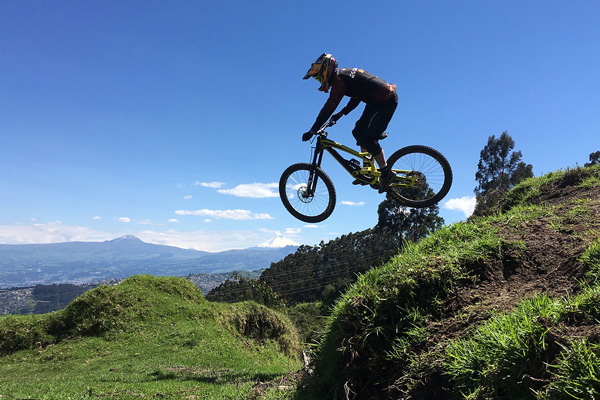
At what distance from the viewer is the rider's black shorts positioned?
22.9ft

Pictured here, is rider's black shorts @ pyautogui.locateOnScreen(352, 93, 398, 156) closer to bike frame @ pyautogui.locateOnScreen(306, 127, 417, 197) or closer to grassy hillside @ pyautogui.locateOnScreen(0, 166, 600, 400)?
bike frame @ pyautogui.locateOnScreen(306, 127, 417, 197)

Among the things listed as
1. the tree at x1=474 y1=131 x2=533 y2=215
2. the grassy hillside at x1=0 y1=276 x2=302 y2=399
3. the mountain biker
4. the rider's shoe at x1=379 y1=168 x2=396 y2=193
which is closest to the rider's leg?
the mountain biker

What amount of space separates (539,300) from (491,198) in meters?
8.03

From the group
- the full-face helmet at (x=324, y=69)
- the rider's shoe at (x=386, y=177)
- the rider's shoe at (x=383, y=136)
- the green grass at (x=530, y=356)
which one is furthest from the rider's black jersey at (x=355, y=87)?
the green grass at (x=530, y=356)

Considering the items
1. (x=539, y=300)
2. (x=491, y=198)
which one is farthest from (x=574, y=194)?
(x=539, y=300)

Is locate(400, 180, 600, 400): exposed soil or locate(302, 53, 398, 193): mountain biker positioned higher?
locate(302, 53, 398, 193): mountain biker

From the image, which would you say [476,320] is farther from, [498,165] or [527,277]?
[498,165]

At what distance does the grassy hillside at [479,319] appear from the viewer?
6.59 ft

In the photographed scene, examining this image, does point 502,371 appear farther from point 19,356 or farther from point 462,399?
→ point 19,356

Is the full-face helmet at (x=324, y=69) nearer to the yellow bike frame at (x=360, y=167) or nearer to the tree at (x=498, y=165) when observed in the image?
the yellow bike frame at (x=360, y=167)

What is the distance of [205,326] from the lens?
16.6m

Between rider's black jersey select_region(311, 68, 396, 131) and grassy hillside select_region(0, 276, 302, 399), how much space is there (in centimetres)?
673

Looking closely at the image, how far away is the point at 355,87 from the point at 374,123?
89 cm

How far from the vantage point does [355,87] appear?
6.91m
